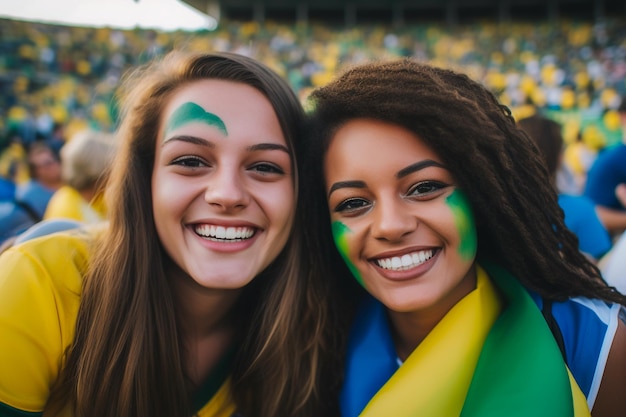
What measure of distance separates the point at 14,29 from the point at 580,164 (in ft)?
59.1

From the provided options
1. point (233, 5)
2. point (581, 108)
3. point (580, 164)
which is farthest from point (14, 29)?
point (581, 108)

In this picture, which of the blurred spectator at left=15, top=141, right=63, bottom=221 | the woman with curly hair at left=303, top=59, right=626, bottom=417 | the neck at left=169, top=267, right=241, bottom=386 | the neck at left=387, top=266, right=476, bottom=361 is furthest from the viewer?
the blurred spectator at left=15, top=141, right=63, bottom=221

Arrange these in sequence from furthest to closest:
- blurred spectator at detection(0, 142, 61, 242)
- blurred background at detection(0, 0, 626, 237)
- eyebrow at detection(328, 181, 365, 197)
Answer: blurred background at detection(0, 0, 626, 237)
blurred spectator at detection(0, 142, 61, 242)
eyebrow at detection(328, 181, 365, 197)

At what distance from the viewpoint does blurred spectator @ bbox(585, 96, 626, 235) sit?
11.0 ft

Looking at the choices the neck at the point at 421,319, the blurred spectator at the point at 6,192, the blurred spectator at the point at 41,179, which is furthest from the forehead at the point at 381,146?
the blurred spectator at the point at 6,192

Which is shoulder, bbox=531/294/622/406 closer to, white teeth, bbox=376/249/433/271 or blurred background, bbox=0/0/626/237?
white teeth, bbox=376/249/433/271

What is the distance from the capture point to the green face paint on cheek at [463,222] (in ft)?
5.05

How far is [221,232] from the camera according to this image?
5.36 feet

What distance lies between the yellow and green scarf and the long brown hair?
0.80 feet

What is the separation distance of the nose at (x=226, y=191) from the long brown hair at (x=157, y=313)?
11.1 inches

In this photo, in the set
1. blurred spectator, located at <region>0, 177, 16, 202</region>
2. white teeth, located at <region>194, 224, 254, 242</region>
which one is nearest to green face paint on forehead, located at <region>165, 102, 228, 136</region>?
white teeth, located at <region>194, 224, 254, 242</region>

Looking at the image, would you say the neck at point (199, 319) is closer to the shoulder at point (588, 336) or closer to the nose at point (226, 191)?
the nose at point (226, 191)

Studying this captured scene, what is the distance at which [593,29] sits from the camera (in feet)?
70.3

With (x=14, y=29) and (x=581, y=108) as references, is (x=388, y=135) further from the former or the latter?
(x=14, y=29)
